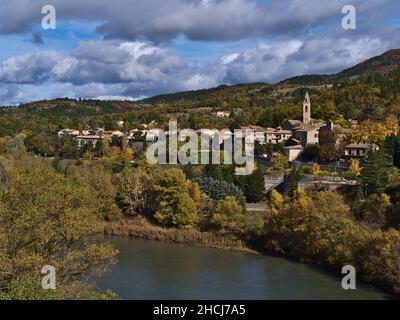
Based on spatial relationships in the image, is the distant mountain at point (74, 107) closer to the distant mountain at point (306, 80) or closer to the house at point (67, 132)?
the distant mountain at point (306, 80)

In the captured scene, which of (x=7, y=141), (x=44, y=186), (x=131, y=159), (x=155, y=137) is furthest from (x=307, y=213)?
(x=7, y=141)

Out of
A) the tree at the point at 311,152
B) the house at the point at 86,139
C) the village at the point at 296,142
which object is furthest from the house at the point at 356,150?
the house at the point at 86,139

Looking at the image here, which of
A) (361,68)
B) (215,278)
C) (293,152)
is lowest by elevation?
(215,278)

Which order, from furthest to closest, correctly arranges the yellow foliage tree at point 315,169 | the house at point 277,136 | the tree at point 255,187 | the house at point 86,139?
the house at point 86,139, the house at point 277,136, the yellow foliage tree at point 315,169, the tree at point 255,187

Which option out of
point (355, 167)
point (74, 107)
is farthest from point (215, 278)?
point (74, 107)

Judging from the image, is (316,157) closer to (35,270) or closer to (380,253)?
(380,253)

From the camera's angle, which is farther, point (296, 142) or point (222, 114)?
point (222, 114)

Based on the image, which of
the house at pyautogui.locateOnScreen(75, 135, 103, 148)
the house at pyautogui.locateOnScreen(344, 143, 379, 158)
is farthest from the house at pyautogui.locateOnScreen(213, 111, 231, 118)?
the house at pyautogui.locateOnScreen(344, 143, 379, 158)

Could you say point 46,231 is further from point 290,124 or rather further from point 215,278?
point 290,124
